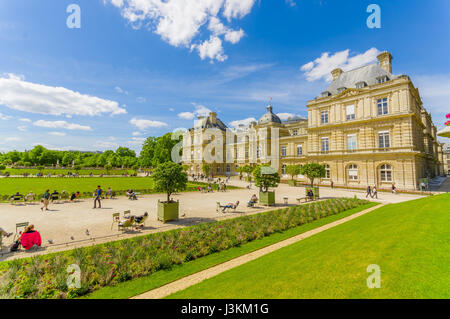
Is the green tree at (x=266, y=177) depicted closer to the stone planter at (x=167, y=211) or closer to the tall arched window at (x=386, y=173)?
the stone planter at (x=167, y=211)

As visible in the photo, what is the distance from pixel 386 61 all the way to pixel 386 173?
20001 millimetres

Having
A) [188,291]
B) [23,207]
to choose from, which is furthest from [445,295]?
[23,207]

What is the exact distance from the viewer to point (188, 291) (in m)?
5.39

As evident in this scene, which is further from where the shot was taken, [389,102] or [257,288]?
[389,102]

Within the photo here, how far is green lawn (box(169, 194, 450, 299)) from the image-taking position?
12.2 feet

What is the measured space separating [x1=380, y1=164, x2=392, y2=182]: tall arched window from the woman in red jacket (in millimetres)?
38037

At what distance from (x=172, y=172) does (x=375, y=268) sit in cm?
1036

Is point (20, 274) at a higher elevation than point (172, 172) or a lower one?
lower

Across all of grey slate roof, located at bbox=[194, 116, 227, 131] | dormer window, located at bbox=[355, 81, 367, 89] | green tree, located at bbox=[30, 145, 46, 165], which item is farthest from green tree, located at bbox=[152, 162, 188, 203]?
green tree, located at bbox=[30, 145, 46, 165]

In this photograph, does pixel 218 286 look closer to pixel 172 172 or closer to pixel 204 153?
pixel 172 172

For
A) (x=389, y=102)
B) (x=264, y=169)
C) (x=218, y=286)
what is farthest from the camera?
(x=389, y=102)

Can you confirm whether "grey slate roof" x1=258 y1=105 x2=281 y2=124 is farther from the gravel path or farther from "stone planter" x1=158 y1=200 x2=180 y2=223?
the gravel path

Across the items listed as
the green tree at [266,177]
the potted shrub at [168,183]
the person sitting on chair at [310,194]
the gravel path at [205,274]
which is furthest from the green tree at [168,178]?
the person sitting on chair at [310,194]

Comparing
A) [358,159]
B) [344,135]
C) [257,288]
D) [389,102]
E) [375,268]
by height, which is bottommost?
[257,288]
